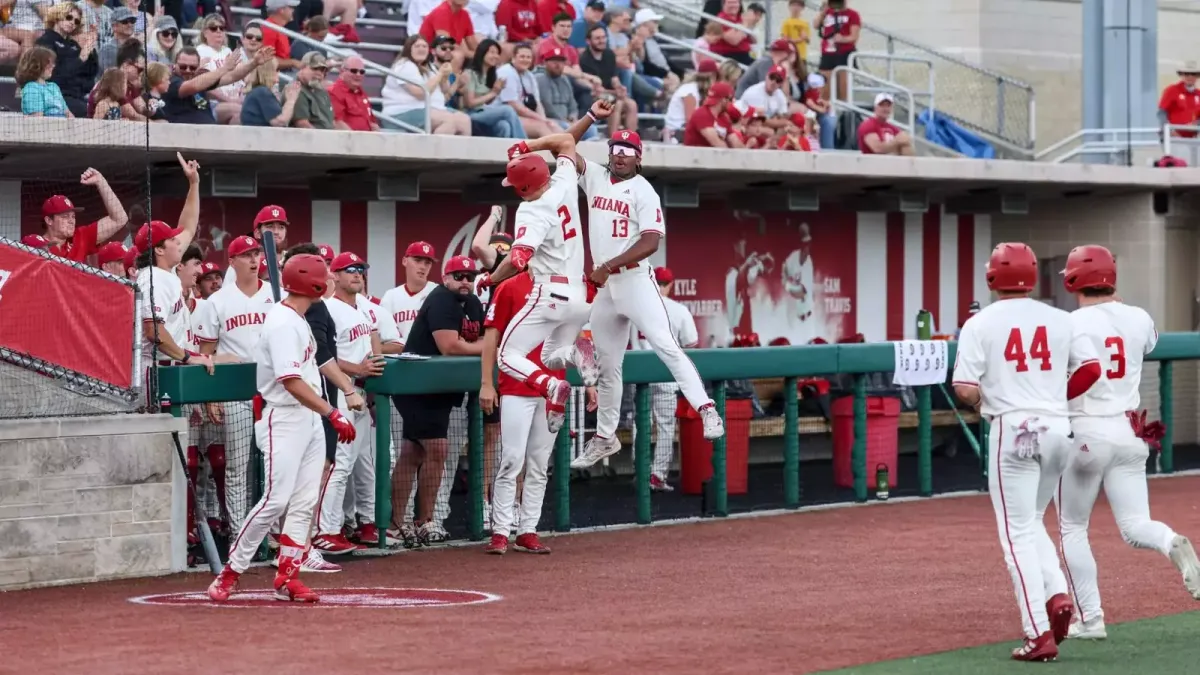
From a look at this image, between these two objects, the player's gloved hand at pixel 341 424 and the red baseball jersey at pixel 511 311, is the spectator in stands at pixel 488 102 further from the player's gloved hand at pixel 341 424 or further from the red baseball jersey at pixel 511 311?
the player's gloved hand at pixel 341 424

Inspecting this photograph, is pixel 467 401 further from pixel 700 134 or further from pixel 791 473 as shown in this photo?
pixel 700 134

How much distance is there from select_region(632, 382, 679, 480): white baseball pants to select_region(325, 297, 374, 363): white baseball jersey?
372cm

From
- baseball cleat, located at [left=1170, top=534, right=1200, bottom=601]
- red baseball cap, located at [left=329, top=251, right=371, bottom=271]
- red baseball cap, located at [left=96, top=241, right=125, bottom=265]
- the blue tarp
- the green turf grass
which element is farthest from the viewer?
the blue tarp

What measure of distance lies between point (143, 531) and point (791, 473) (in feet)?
17.8

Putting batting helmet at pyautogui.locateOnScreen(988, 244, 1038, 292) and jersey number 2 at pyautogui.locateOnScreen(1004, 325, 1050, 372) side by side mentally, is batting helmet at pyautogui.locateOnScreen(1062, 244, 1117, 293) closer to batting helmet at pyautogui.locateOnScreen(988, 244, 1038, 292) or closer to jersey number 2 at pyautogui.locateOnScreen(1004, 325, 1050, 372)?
batting helmet at pyautogui.locateOnScreen(988, 244, 1038, 292)

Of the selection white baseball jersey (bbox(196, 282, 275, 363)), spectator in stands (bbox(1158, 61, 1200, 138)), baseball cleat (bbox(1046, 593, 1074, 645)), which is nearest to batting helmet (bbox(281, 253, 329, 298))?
white baseball jersey (bbox(196, 282, 275, 363))

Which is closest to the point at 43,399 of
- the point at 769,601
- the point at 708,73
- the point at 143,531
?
the point at 143,531

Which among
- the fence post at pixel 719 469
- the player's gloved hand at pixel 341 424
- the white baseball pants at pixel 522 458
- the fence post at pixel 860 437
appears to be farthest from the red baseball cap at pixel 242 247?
the fence post at pixel 860 437

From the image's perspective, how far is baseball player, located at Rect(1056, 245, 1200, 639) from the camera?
307 inches

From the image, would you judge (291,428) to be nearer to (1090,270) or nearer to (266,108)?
(1090,270)

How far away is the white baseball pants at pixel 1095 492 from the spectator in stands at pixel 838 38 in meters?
13.0

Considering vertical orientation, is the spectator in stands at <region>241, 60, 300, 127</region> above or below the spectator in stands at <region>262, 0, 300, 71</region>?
below

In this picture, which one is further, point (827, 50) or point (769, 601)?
point (827, 50)

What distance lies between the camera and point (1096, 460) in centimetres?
781
